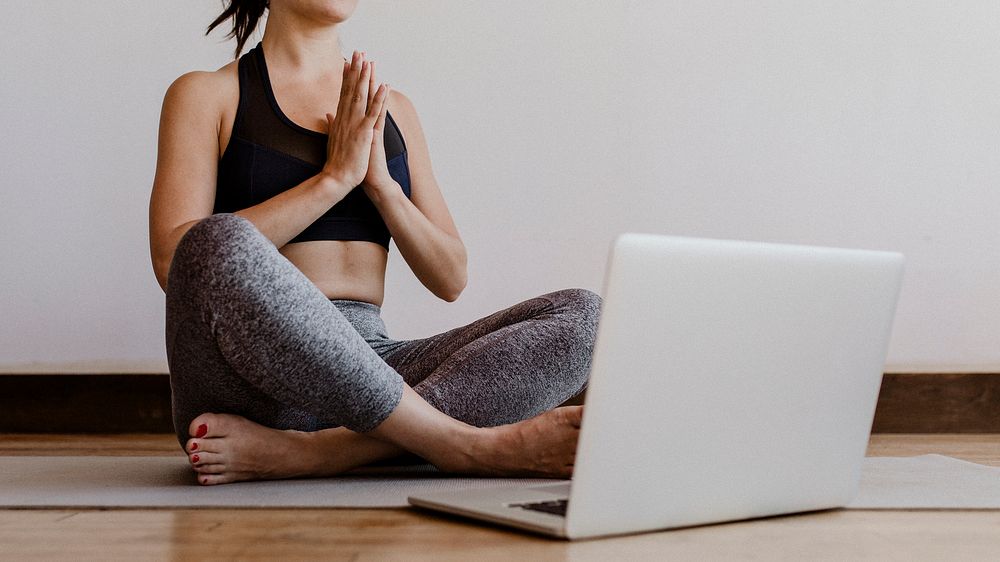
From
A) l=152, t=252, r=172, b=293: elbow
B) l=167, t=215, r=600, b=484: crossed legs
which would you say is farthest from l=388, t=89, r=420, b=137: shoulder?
l=152, t=252, r=172, b=293: elbow

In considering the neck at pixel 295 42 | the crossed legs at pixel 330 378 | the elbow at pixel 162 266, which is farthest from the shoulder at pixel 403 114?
the elbow at pixel 162 266

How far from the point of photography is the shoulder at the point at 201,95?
155 centimetres

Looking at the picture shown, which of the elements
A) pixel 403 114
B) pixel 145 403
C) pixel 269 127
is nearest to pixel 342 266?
pixel 269 127

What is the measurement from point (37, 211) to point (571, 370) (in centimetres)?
164

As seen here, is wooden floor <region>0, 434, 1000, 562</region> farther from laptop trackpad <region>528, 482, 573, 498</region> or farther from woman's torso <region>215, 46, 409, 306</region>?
woman's torso <region>215, 46, 409, 306</region>

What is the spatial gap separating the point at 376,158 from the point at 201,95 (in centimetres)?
28

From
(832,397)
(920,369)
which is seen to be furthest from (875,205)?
(832,397)

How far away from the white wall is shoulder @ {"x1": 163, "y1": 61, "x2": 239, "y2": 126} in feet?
3.31

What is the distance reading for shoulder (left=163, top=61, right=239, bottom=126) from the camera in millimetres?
1551

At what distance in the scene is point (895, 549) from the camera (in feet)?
3.16

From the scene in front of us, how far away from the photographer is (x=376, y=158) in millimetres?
1540

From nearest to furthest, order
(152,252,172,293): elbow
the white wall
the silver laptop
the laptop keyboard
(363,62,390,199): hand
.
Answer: the silver laptop, the laptop keyboard, (152,252,172,293): elbow, (363,62,390,199): hand, the white wall

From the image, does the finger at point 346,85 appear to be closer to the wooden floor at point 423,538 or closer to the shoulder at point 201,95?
the shoulder at point 201,95

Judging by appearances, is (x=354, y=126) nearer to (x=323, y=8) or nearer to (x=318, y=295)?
(x=323, y=8)
